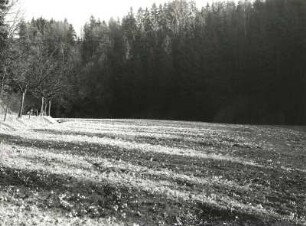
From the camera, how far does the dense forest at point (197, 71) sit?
10394cm

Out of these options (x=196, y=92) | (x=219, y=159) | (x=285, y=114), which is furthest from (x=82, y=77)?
(x=219, y=159)

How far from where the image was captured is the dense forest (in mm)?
103938

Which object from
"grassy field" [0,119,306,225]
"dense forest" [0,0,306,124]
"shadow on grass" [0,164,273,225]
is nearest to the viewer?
"grassy field" [0,119,306,225]

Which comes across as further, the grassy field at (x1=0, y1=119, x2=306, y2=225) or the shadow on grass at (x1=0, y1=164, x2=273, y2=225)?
the shadow on grass at (x1=0, y1=164, x2=273, y2=225)

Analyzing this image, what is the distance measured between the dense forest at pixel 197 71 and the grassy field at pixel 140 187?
171 feet

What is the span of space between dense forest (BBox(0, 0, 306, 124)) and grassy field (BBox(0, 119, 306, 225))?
52045mm

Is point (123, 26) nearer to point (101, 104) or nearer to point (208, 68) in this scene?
point (101, 104)

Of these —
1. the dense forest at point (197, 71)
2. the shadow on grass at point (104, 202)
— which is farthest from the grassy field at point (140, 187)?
the dense forest at point (197, 71)

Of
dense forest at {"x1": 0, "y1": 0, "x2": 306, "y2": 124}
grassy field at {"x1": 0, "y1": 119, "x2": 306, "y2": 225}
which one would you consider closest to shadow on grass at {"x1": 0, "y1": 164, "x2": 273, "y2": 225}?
grassy field at {"x1": 0, "y1": 119, "x2": 306, "y2": 225}

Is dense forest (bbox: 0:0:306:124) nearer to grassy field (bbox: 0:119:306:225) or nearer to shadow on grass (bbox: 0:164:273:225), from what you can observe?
grassy field (bbox: 0:119:306:225)

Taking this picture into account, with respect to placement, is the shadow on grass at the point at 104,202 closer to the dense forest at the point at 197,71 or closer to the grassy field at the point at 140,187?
the grassy field at the point at 140,187

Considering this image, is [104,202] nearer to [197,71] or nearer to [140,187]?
[140,187]

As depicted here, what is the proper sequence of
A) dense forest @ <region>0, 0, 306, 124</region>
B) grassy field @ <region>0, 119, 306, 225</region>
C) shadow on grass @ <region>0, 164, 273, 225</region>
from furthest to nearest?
dense forest @ <region>0, 0, 306, 124</region> → shadow on grass @ <region>0, 164, 273, 225</region> → grassy field @ <region>0, 119, 306, 225</region>

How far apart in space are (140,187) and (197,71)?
10153cm
